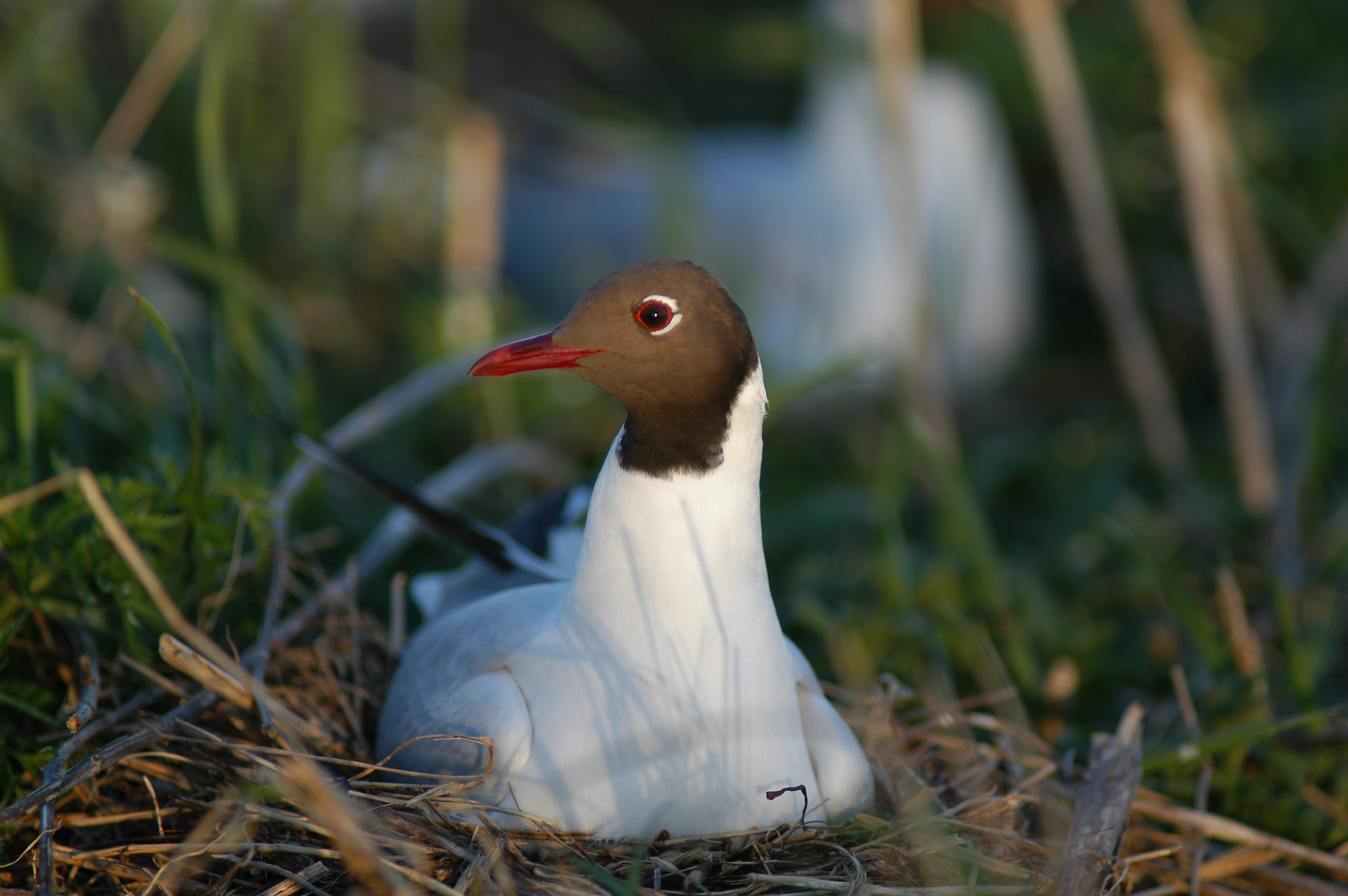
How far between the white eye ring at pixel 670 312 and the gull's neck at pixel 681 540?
6.6 inches

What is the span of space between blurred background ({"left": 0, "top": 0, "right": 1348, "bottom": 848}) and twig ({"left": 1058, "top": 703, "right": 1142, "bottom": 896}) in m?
0.18

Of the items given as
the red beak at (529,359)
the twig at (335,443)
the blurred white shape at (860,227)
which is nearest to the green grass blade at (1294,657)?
the red beak at (529,359)

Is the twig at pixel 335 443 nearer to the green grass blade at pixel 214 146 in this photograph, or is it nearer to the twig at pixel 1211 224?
the green grass blade at pixel 214 146

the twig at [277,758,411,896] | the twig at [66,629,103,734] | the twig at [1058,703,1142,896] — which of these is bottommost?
the twig at [1058,703,1142,896]

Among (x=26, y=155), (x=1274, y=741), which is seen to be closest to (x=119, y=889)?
(x=1274, y=741)

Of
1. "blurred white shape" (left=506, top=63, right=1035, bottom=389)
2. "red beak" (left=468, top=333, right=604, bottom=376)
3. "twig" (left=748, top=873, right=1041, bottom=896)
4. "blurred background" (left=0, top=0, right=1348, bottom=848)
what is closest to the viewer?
"twig" (left=748, top=873, right=1041, bottom=896)

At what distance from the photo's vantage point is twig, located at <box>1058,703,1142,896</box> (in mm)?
1888

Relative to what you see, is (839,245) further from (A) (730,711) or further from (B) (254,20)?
(A) (730,711)

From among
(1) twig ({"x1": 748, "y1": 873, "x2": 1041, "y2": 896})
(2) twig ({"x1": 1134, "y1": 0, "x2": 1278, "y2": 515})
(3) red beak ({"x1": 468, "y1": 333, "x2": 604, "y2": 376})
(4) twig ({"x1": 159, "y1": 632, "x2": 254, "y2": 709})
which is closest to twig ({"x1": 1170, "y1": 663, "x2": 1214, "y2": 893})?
(1) twig ({"x1": 748, "y1": 873, "x2": 1041, "y2": 896})

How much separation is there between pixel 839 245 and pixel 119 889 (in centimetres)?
418

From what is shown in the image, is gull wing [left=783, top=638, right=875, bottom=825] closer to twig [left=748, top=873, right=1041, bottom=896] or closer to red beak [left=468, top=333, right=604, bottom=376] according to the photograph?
twig [left=748, top=873, right=1041, bottom=896]

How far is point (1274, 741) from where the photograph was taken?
251 centimetres

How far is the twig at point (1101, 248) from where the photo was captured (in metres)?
3.66

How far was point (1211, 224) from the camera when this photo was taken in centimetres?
361
